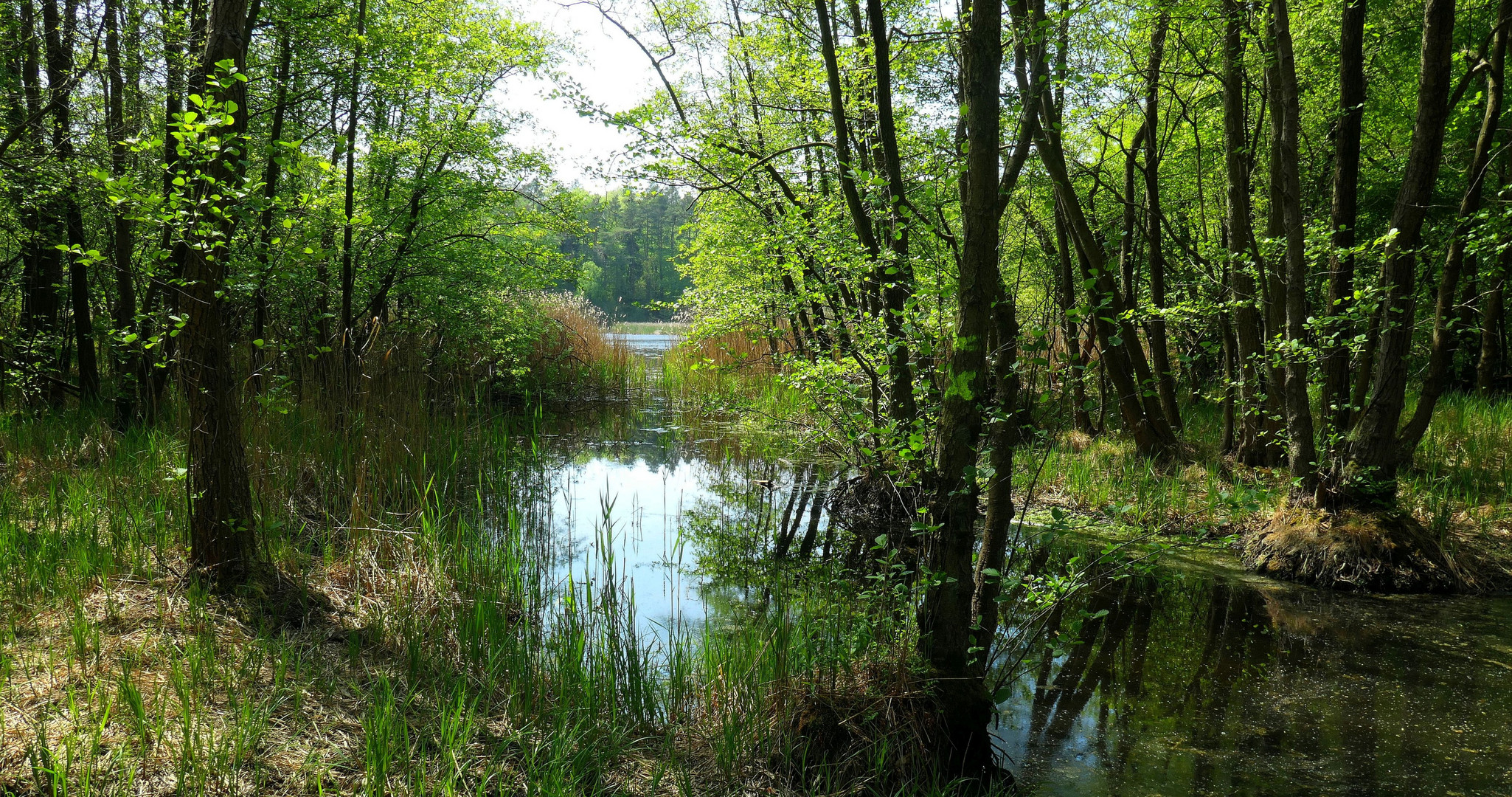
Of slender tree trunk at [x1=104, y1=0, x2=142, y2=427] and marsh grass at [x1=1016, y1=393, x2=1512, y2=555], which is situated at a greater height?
slender tree trunk at [x1=104, y1=0, x2=142, y2=427]

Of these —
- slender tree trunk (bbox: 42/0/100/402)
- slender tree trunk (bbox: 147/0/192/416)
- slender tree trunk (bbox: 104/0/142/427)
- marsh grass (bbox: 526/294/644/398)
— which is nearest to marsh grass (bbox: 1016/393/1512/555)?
slender tree trunk (bbox: 147/0/192/416)

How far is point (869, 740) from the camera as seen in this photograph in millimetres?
2432

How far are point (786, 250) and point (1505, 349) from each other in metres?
10.6

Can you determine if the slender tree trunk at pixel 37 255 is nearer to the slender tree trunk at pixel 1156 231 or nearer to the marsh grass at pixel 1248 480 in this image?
the marsh grass at pixel 1248 480

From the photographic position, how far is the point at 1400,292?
450 centimetres

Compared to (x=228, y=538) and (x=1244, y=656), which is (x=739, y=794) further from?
(x=1244, y=656)

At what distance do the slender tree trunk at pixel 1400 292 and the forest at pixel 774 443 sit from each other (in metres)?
0.03

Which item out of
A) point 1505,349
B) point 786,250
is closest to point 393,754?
point 786,250

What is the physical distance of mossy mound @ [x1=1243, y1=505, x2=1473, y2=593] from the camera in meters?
4.58

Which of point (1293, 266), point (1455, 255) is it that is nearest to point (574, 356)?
point (1293, 266)

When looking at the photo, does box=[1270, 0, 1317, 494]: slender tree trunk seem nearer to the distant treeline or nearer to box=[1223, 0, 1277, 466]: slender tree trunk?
box=[1223, 0, 1277, 466]: slender tree trunk

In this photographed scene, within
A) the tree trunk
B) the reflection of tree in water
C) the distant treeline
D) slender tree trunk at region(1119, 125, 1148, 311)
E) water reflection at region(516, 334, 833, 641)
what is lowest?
the reflection of tree in water

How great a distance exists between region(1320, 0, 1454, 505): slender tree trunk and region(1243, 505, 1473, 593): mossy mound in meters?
0.15

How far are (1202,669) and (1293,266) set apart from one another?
8.84ft
